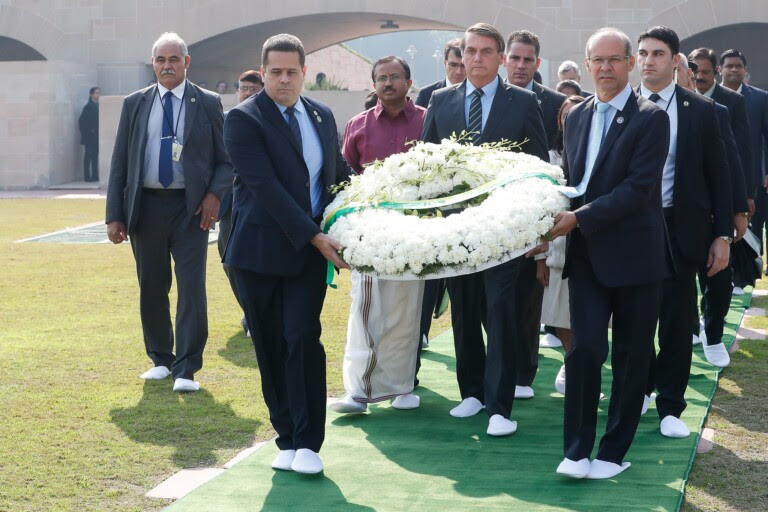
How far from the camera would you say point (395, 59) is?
736 centimetres

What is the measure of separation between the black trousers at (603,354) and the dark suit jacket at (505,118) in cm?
116

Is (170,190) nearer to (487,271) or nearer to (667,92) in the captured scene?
(487,271)

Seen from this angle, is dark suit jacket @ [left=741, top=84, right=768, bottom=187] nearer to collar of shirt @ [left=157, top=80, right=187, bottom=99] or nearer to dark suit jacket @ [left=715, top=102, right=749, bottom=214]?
dark suit jacket @ [left=715, top=102, right=749, bottom=214]

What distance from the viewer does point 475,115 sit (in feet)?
21.0

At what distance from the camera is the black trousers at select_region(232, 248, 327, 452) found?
540 cm

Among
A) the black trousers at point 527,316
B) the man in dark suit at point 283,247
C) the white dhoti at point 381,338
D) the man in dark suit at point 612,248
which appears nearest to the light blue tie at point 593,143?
the man in dark suit at point 612,248

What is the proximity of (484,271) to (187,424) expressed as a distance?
6.01 feet

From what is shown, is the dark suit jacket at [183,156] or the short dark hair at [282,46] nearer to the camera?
the short dark hair at [282,46]

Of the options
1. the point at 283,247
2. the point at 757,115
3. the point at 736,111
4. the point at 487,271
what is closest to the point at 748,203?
the point at 736,111

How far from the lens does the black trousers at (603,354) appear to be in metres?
5.23

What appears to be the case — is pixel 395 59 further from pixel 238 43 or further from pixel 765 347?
pixel 238 43

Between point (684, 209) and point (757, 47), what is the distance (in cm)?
2722

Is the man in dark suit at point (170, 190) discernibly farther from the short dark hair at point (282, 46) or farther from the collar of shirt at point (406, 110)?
the short dark hair at point (282, 46)

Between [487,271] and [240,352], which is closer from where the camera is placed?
[487,271]
